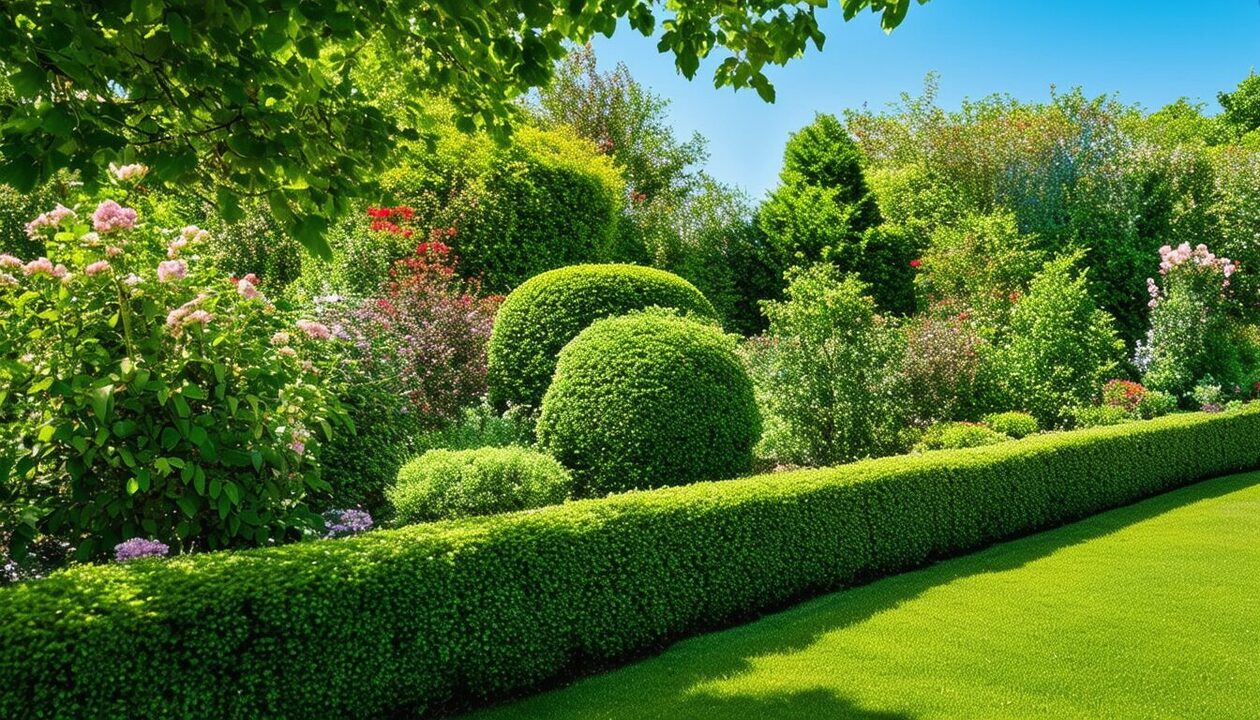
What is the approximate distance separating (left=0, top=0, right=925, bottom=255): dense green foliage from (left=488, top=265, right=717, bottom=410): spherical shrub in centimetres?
416

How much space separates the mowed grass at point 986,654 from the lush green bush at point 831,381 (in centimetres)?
294

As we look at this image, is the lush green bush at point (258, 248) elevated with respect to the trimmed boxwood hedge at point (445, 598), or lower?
elevated

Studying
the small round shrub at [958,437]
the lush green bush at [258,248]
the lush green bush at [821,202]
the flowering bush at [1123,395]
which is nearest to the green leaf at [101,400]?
the small round shrub at [958,437]

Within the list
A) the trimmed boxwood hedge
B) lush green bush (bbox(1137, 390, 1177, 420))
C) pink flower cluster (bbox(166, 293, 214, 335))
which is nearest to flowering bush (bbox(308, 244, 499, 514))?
pink flower cluster (bbox(166, 293, 214, 335))

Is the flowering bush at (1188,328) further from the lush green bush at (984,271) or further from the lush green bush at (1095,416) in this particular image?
the lush green bush at (1095,416)

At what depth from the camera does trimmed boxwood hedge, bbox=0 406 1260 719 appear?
359 cm

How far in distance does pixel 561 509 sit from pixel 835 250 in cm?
1865

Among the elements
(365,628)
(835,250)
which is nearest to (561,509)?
(365,628)

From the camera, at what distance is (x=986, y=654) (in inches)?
201

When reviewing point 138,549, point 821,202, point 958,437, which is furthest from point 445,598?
point 821,202

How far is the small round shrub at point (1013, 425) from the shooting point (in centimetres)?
1201

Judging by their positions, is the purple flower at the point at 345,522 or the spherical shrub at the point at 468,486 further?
the spherical shrub at the point at 468,486

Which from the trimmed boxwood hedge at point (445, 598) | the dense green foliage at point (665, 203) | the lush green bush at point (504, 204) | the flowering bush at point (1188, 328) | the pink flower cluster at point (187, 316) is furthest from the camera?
the dense green foliage at point (665, 203)

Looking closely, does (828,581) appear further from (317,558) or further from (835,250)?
(835,250)
